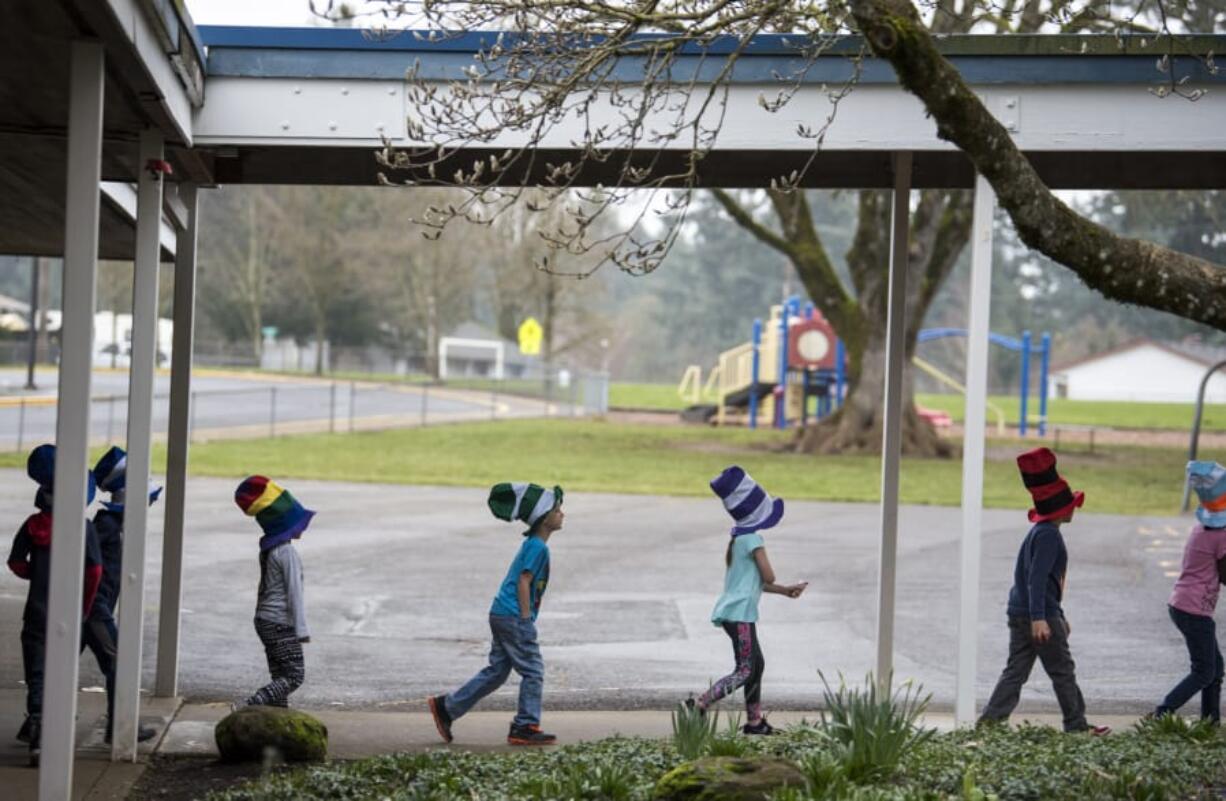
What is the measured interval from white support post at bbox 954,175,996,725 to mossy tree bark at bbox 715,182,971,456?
24.0 metres

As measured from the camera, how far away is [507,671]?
8570 mm

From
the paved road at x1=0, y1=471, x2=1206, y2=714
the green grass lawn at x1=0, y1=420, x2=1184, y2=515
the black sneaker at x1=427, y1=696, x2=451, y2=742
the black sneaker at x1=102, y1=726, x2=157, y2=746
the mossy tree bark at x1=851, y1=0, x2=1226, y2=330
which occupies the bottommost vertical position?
the paved road at x1=0, y1=471, x2=1206, y2=714

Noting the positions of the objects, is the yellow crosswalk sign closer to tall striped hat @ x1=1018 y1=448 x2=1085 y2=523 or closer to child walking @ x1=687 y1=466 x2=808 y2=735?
child walking @ x1=687 y1=466 x2=808 y2=735

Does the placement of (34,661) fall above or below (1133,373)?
below

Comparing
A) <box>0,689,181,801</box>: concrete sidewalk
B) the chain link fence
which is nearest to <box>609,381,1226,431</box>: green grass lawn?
the chain link fence

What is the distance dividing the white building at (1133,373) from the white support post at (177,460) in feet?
225

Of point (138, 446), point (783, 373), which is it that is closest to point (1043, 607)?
point (138, 446)

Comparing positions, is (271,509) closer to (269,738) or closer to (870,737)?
(269,738)

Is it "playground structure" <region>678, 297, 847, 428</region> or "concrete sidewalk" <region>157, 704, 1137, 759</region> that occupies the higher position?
"playground structure" <region>678, 297, 847, 428</region>

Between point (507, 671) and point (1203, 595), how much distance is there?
393 centimetres

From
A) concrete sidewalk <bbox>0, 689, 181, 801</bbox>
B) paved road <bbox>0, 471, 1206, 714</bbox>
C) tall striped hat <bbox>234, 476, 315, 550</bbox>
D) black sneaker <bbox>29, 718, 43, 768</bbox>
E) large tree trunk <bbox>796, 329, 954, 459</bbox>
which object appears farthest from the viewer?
large tree trunk <bbox>796, 329, 954, 459</bbox>

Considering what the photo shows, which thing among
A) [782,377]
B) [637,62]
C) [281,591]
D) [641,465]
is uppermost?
[637,62]

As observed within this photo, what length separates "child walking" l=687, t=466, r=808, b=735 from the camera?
333 inches

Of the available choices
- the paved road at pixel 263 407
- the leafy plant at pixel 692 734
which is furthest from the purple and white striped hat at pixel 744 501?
the paved road at pixel 263 407
